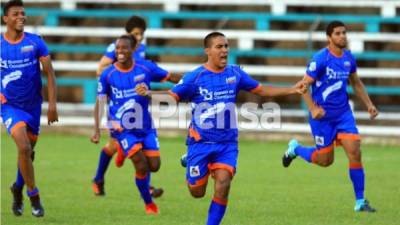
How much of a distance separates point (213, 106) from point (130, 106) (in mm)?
3000

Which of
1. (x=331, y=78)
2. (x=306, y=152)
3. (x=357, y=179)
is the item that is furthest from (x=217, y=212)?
(x=306, y=152)

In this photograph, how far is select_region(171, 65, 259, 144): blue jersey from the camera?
1061cm

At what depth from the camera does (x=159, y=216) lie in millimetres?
12219

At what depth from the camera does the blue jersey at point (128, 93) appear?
43.8ft

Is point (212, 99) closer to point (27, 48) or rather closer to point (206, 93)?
point (206, 93)

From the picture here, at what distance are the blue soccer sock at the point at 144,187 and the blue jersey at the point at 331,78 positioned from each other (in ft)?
7.67

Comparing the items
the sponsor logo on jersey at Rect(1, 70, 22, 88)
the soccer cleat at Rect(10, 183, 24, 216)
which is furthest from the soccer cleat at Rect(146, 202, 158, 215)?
the sponsor logo on jersey at Rect(1, 70, 22, 88)

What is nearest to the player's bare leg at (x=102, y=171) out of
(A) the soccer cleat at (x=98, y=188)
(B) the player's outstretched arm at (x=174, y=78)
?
(A) the soccer cleat at (x=98, y=188)

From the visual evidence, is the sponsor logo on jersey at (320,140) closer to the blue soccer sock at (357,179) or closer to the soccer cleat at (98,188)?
the blue soccer sock at (357,179)

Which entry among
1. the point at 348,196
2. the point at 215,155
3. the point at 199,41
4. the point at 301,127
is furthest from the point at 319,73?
the point at 199,41

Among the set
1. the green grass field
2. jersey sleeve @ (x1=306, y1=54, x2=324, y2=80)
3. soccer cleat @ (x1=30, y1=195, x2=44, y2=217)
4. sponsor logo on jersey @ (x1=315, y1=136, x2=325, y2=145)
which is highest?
jersey sleeve @ (x1=306, y1=54, x2=324, y2=80)

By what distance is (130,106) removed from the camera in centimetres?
1348

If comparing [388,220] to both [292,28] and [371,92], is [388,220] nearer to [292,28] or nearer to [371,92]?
[371,92]

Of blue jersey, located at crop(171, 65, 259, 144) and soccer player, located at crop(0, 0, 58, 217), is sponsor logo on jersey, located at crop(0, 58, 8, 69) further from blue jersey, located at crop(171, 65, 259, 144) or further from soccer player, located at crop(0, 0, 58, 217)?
blue jersey, located at crop(171, 65, 259, 144)
